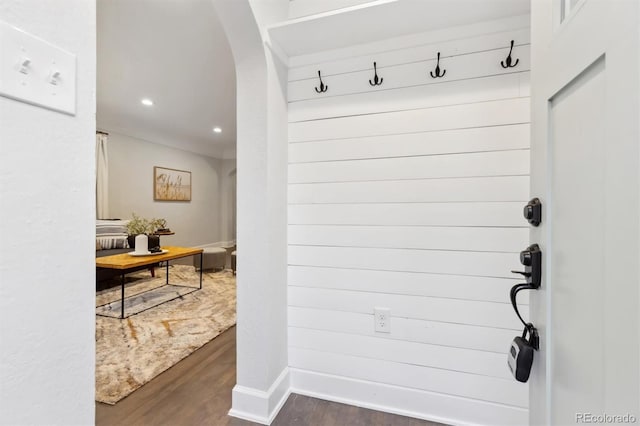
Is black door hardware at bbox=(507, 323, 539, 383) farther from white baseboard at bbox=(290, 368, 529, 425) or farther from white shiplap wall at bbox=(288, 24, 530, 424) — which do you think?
white baseboard at bbox=(290, 368, 529, 425)

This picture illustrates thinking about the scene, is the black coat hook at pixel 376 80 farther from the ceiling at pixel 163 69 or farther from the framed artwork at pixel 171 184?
the framed artwork at pixel 171 184

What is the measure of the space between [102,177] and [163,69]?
2.73m

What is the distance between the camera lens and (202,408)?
1.65 metres

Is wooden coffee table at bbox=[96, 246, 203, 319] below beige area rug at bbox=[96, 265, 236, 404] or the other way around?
the other way around

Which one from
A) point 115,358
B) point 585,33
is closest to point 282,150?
point 585,33

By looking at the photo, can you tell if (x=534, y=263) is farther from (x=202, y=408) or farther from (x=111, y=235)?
(x=111, y=235)

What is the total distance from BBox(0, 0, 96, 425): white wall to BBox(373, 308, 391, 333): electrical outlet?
128cm

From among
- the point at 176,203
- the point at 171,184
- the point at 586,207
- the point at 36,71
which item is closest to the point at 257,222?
the point at 36,71

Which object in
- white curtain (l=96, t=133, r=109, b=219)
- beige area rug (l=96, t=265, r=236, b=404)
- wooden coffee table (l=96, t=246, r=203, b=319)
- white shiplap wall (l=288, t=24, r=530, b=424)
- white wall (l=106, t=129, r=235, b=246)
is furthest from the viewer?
white wall (l=106, t=129, r=235, b=246)

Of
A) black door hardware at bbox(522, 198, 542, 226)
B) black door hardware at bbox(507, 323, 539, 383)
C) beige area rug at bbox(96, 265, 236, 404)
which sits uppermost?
black door hardware at bbox(522, 198, 542, 226)

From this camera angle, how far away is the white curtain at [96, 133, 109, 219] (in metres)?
4.69

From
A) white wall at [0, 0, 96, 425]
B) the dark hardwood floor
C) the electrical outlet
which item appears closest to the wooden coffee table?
A: the dark hardwood floor

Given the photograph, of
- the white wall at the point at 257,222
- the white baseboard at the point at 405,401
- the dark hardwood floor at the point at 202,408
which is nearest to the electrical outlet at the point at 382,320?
the white baseboard at the point at 405,401

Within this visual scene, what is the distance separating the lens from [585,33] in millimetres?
544
